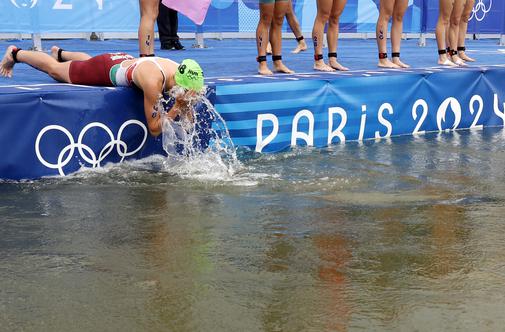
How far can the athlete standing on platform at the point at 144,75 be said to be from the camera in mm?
5758

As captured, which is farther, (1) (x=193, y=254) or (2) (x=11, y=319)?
(1) (x=193, y=254)

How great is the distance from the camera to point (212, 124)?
21.7 feet

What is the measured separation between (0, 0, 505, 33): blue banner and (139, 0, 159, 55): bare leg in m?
3.20

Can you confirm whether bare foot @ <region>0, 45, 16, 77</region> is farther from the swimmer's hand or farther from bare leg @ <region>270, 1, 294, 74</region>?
bare leg @ <region>270, 1, 294, 74</region>

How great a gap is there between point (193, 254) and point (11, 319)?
1.11m

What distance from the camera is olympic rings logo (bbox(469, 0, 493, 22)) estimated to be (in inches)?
627

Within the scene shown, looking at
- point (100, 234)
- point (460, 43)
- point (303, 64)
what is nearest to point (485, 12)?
point (460, 43)

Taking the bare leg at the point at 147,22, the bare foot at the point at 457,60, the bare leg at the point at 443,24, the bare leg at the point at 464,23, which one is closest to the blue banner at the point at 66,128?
the bare leg at the point at 147,22

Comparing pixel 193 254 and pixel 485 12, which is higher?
pixel 485 12

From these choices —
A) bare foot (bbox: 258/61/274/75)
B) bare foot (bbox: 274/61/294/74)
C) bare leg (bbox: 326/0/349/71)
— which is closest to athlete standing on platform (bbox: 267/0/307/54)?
bare leg (bbox: 326/0/349/71)

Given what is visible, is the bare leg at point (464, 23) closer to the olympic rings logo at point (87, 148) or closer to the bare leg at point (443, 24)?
the bare leg at point (443, 24)

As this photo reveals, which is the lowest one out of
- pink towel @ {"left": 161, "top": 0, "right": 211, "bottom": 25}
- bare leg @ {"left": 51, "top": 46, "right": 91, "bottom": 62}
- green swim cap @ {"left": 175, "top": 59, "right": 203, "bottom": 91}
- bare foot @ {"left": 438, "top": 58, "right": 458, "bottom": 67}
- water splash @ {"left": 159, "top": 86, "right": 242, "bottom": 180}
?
water splash @ {"left": 159, "top": 86, "right": 242, "bottom": 180}

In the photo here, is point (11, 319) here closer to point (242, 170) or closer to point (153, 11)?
point (242, 170)

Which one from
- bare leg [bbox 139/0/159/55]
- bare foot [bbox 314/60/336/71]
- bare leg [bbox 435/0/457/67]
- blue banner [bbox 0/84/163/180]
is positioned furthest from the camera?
bare leg [bbox 435/0/457/67]
